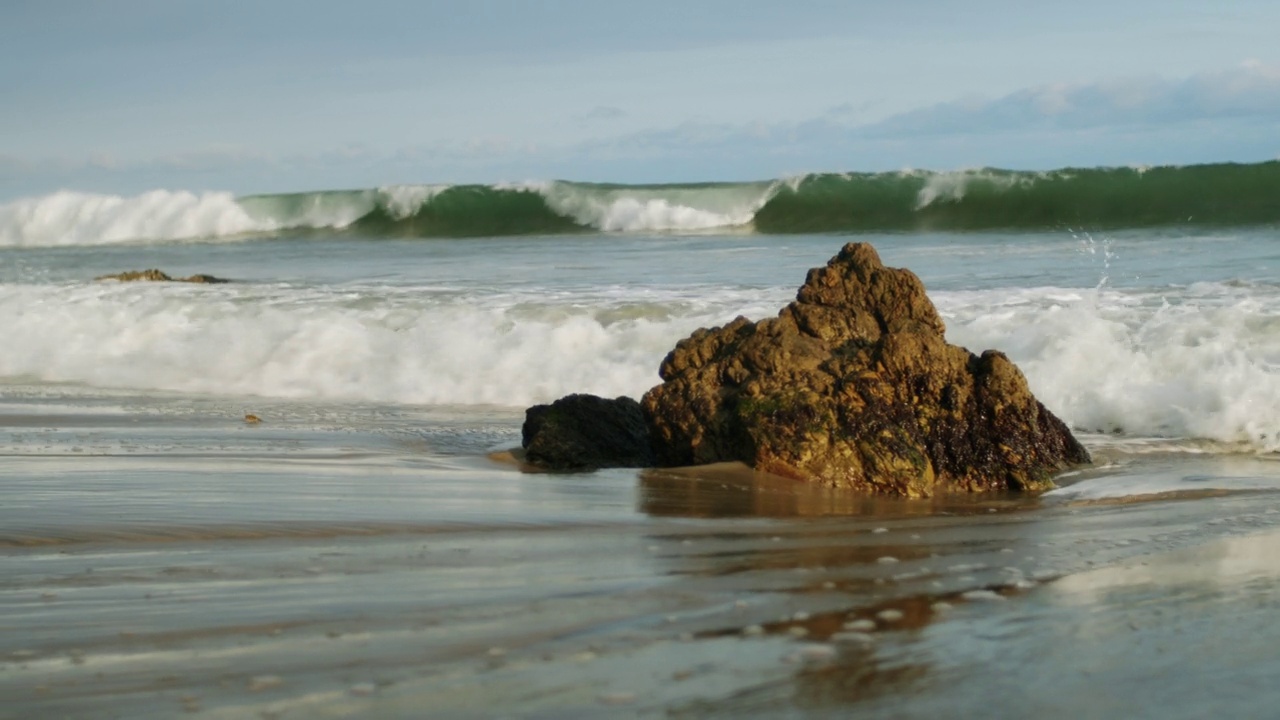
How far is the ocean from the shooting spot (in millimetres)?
2564

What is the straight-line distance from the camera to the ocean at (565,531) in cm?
256

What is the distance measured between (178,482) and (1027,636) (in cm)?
300

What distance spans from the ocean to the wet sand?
1 centimetres

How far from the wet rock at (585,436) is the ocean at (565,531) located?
0.22 metres

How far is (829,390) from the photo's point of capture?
5121 millimetres

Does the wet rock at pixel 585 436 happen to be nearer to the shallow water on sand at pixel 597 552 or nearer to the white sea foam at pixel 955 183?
the shallow water on sand at pixel 597 552

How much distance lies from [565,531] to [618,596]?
0.89m

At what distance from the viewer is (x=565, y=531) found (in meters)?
4.06

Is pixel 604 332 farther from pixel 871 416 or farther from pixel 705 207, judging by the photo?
pixel 705 207

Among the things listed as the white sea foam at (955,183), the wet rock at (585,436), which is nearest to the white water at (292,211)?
the white sea foam at (955,183)

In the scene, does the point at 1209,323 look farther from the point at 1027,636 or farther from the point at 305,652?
the point at 305,652

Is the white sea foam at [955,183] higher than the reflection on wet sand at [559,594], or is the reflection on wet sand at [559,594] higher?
the white sea foam at [955,183]

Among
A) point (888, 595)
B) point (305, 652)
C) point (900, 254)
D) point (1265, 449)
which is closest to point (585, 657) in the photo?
point (305, 652)

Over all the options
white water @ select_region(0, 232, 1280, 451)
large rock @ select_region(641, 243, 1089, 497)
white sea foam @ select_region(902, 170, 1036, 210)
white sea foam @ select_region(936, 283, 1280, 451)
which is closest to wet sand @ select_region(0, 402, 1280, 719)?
large rock @ select_region(641, 243, 1089, 497)
